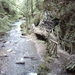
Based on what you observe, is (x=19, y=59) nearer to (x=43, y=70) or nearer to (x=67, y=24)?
(x=43, y=70)

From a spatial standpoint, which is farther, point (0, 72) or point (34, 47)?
point (34, 47)

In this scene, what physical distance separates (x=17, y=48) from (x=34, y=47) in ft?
4.76

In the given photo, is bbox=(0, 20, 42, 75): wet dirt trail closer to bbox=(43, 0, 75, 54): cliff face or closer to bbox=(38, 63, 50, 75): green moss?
bbox=(38, 63, 50, 75): green moss

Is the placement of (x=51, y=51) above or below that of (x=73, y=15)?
below

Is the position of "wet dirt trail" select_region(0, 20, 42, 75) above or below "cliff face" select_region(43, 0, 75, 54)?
below

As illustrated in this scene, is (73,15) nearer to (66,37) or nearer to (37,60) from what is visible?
(66,37)

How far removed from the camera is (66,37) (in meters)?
10.1

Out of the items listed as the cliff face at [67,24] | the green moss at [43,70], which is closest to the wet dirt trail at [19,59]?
the green moss at [43,70]

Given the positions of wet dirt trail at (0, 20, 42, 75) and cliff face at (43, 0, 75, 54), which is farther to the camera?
cliff face at (43, 0, 75, 54)

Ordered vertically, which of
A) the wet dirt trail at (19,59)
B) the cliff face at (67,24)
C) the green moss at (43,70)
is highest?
the cliff face at (67,24)

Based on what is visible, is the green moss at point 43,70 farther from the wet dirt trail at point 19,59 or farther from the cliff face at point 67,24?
the cliff face at point 67,24

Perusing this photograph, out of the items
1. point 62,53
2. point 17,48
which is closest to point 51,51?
point 62,53

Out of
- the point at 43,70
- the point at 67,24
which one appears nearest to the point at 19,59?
the point at 43,70

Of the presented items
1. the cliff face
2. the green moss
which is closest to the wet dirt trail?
the green moss
